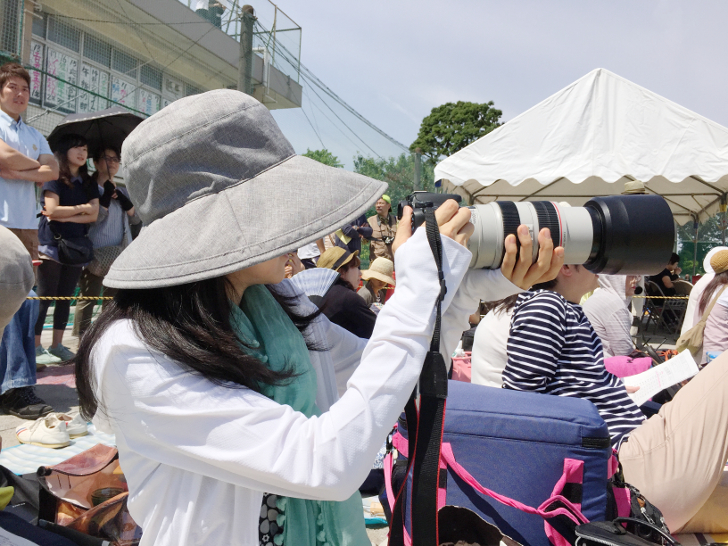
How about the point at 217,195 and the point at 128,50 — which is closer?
the point at 217,195

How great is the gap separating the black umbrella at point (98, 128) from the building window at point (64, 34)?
877 centimetres

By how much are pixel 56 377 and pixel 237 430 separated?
A: 3.64m

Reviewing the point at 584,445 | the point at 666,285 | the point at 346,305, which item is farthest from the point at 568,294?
the point at 666,285

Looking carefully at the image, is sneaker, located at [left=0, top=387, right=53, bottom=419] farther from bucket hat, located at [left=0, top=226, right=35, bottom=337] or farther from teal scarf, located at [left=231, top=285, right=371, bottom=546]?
teal scarf, located at [left=231, top=285, right=371, bottom=546]

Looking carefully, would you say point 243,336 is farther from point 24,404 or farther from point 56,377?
point 56,377

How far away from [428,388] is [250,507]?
1.14 feet

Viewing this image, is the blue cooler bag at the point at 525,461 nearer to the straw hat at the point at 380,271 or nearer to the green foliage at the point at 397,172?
the straw hat at the point at 380,271

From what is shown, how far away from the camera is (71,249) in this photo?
13.0 ft

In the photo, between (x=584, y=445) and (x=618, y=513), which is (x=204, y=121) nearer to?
(x=584, y=445)

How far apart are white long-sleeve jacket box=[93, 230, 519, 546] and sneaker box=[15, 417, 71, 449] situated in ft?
7.17

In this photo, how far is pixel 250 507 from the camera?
88 centimetres

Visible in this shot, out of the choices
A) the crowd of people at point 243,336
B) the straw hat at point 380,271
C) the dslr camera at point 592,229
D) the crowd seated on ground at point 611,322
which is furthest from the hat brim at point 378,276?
Answer: the dslr camera at point 592,229

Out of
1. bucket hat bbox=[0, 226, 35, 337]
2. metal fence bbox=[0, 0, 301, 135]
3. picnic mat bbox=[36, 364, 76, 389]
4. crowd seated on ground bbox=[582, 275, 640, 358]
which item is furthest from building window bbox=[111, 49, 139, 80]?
bucket hat bbox=[0, 226, 35, 337]

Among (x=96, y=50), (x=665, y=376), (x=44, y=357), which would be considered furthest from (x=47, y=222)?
(x=96, y=50)
